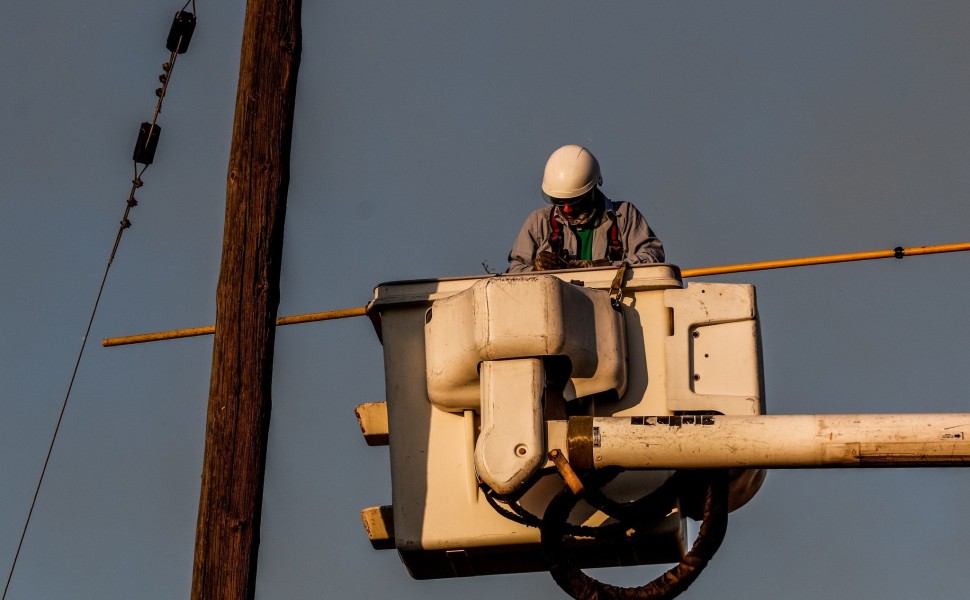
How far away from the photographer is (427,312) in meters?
9.19

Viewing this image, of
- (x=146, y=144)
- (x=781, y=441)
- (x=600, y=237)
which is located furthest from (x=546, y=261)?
(x=146, y=144)

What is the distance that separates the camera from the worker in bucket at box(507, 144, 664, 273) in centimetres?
1129

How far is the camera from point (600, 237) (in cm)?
1145

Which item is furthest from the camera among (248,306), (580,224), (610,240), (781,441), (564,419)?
(580,224)

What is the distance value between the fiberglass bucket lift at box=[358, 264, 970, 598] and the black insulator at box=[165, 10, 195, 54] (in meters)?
2.79

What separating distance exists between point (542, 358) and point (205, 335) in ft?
16.2

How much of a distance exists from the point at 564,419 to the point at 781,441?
1296 mm

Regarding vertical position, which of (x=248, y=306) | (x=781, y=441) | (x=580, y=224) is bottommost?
(x=781, y=441)

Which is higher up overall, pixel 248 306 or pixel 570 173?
pixel 570 173

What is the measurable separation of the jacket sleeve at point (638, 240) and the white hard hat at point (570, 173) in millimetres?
316

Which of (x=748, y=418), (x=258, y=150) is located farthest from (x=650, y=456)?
(x=258, y=150)

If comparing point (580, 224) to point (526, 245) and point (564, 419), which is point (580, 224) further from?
point (564, 419)

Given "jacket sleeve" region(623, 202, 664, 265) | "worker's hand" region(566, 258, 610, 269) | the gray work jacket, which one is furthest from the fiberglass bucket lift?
the gray work jacket

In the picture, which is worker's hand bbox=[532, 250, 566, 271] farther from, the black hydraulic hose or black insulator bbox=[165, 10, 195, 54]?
black insulator bbox=[165, 10, 195, 54]
